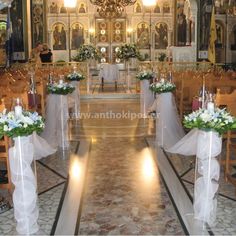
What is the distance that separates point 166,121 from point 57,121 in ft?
6.71

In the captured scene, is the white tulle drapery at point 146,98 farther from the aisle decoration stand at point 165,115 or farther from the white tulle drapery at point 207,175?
the white tulle drapery at point 207,175

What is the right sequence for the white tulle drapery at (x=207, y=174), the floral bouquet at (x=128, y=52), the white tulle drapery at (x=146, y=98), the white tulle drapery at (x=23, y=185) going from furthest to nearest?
the floral bouquet at (x=128, y=52) → the white tulle drapery at (x=146, y=98) → the white tulle drapery at (x=207, y=174) → the white tulle drapery at (x=23, y=185)

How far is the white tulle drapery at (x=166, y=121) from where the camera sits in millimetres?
7734

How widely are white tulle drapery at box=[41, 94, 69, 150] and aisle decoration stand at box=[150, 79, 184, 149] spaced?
1.72m

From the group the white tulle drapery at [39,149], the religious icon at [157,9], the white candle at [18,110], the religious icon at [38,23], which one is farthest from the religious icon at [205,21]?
the white candle at [18,110]

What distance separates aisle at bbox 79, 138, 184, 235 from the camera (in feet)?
14.1

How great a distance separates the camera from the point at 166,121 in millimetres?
7793

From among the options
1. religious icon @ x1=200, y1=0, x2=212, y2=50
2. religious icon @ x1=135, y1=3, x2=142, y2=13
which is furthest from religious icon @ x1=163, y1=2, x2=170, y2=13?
religious icon @ x1=200, y1=0, x2=212, y2=50

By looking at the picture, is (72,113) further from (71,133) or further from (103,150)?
(103,150)

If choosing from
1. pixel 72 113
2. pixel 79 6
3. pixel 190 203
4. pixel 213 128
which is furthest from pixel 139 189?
pixel 79 6

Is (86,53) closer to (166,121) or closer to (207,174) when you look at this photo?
(166,121)

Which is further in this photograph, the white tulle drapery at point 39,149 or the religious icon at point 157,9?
the religious icon at point 157,9

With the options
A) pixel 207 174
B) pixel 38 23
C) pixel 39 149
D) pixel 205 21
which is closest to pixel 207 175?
pixel 207 174

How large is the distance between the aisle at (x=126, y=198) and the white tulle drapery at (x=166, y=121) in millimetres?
537
